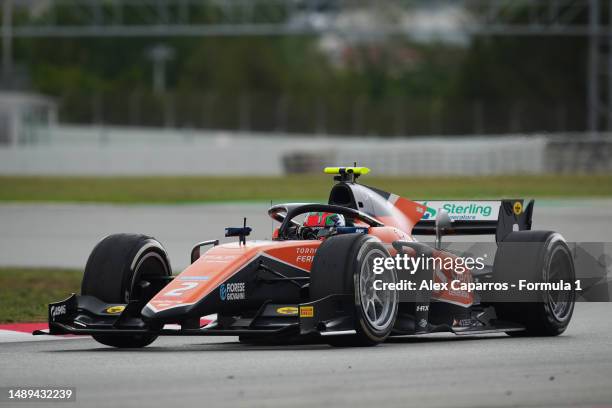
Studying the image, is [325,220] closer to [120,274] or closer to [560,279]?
[120,274]

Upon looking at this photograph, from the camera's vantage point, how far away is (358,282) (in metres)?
10.1

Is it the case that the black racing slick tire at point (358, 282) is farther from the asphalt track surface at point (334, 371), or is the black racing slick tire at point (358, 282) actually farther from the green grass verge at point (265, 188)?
the green grass verge at point (265, 188)

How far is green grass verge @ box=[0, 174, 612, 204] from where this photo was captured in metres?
37.3

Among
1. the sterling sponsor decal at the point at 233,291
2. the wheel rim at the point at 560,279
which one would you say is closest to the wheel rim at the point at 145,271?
the sterling sponsor decal at the point at 233,291

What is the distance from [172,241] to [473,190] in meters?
16.9

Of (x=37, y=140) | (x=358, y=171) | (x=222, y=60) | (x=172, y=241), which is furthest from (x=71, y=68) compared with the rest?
(x=358, y=171)

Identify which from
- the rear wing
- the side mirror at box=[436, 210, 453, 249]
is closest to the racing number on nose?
the side mirror at box=[436, 210, 453, 249]

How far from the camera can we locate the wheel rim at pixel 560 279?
37.5ft

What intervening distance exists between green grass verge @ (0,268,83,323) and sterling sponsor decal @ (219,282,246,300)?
3.74 meters

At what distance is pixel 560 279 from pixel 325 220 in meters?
2.06

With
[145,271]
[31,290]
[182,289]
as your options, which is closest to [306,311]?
[182,289]

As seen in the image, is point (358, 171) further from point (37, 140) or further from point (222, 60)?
point (222, 60)

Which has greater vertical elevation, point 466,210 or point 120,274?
point 466,210

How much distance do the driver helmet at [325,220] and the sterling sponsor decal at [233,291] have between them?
120cm
